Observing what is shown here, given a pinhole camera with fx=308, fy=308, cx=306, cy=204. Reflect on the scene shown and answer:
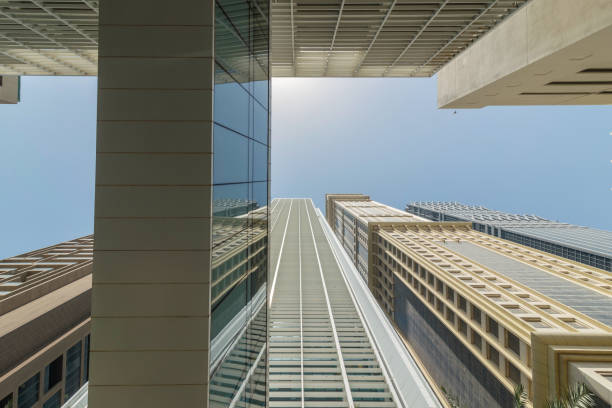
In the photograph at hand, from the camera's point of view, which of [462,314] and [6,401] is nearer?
[6,401]

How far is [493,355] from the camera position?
38.7m

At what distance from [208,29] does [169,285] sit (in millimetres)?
5840

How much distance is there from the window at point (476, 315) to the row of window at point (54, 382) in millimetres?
53139

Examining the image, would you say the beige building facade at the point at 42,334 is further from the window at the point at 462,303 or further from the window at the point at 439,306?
the window at the point at 439,306

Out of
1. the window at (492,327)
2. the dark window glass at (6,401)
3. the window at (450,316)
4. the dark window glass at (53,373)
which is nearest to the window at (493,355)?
the window at (492,327)

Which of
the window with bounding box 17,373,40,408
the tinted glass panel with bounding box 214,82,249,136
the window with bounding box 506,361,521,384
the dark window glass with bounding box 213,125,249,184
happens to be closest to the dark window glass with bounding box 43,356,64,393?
the window with bounding box 17,373,40,408

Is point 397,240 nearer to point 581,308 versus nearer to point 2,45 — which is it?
point 581,308

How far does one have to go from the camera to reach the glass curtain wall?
25.1 ft

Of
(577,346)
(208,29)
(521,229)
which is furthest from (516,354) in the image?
(521,229)

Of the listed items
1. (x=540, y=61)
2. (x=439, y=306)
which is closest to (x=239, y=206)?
(x=540, y=61)

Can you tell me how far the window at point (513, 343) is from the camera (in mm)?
34031

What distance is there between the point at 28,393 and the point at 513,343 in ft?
178

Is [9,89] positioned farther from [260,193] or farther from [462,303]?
[462,303]

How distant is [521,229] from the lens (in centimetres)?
13875
